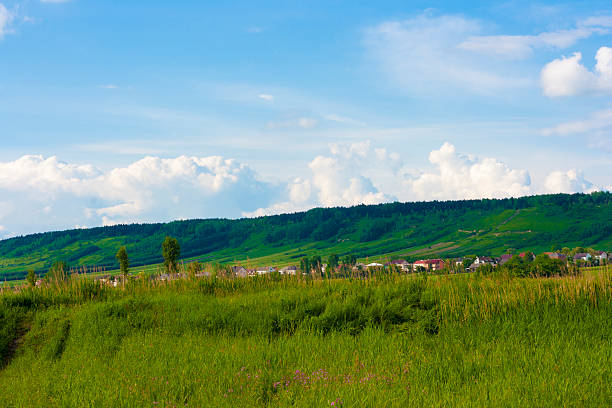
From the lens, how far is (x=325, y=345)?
32.2 feet

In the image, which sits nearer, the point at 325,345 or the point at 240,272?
the point at 325,345

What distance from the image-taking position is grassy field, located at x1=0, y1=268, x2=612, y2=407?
7.14 meters

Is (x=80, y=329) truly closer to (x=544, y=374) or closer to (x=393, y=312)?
(x=393, y=312)

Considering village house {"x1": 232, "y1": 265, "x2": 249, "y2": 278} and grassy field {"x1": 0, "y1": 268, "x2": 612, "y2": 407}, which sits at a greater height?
village house {"x1": 232, "y1": 265, "x2": 249, "y2": 278}

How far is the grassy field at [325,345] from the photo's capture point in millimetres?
7137

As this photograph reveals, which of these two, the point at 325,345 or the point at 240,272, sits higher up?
the point at 240,272

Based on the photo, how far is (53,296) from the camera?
15.9 metres

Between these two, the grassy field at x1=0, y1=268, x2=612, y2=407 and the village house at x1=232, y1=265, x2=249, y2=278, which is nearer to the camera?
the grassy field at x1=0, y1=268, x2=612, y2=407

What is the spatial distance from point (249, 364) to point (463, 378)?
12.2 ft

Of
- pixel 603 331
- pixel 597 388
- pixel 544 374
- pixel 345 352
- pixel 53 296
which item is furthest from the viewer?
pixel 53 296

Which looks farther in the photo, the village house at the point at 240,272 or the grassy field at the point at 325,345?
the village house at the point at 240,272

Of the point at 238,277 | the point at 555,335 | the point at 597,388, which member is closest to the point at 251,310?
the point at 238,277

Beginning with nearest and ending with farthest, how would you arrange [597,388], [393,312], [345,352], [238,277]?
[597,388] → [345,352] → [393,312] → [238,277]

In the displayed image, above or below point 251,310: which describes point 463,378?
below
